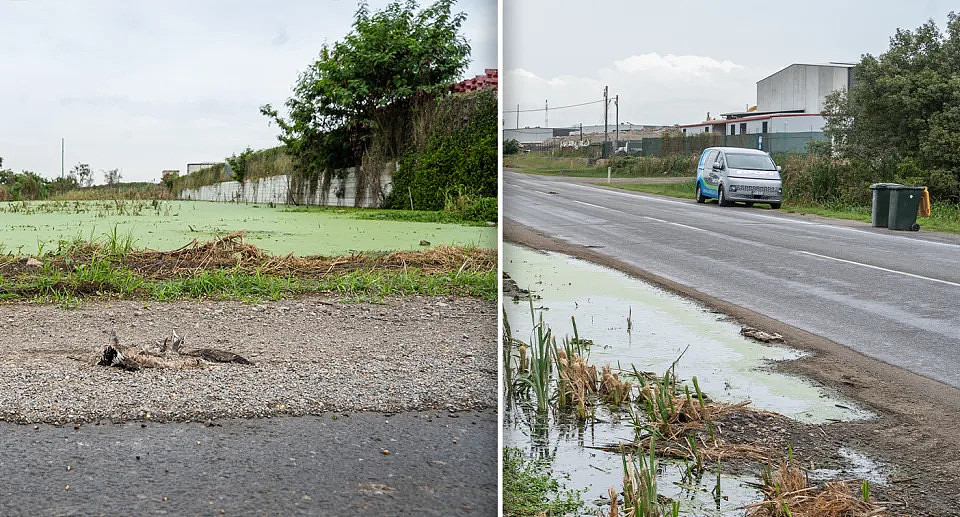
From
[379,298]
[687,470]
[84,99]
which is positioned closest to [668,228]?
[379,298]

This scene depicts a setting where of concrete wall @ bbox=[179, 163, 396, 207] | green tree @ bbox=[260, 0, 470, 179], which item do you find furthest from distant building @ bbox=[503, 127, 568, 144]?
concrete wall @ bbox=[179, 163, 396, 207]

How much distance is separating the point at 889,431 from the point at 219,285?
7.17 ft

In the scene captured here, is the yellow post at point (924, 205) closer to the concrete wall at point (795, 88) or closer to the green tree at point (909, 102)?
the green tree at point (909, 102)

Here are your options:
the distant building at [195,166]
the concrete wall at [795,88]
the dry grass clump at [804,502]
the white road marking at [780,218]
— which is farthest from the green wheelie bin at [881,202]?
the concrete wall at [795,88]

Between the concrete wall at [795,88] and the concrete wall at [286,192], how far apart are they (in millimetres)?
16883

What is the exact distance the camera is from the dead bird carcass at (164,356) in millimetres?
2266

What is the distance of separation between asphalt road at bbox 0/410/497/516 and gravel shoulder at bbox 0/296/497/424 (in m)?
0.11

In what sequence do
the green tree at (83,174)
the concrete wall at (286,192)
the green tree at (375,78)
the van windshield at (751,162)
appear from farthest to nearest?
the van windshield at (751,162), the concrete wall at (286,192), the green tree at (83,174), the green tree at (375,78)

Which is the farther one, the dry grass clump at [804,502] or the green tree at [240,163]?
the green tree at [240,163]

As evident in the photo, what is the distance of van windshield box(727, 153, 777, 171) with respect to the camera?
891 cm

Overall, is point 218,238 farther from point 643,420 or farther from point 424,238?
point 643,420

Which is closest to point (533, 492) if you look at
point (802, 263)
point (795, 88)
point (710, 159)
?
point (802, 263)

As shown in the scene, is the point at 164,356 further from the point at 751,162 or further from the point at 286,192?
the point at 751,162

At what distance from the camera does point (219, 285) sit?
3045mm
